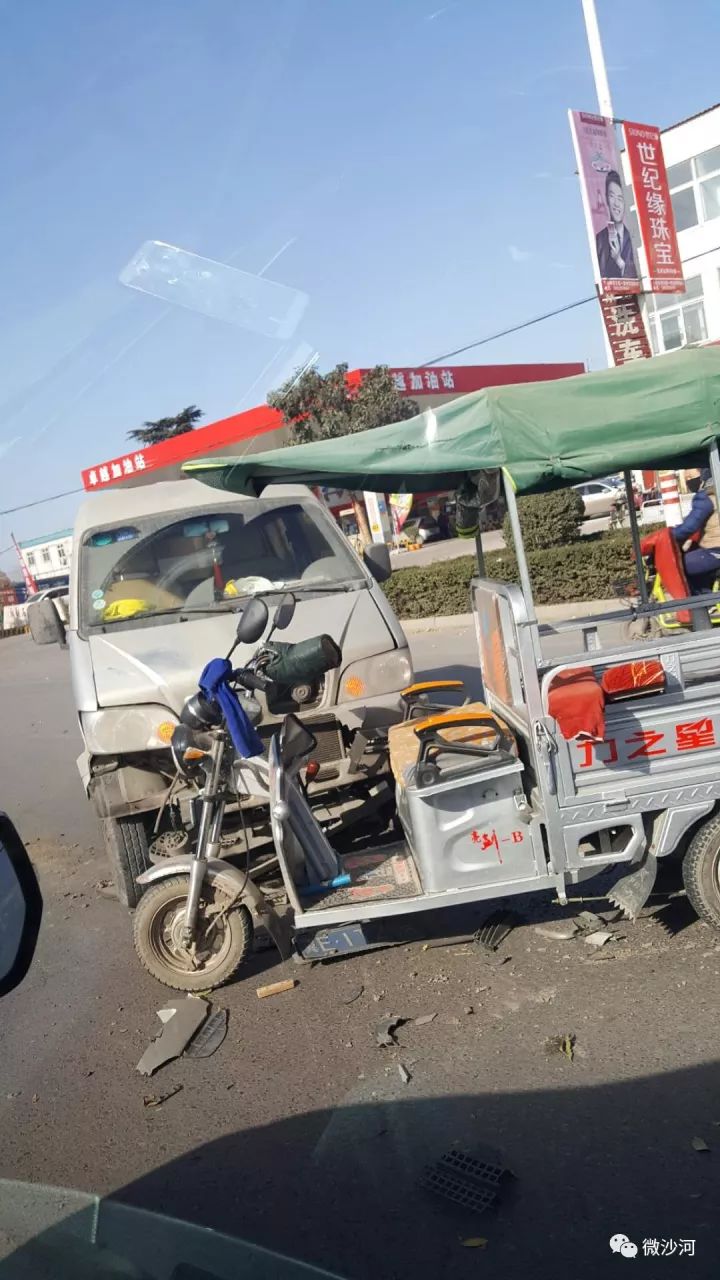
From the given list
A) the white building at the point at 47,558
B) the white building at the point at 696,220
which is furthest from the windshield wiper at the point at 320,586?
the white building at the point at 47,558

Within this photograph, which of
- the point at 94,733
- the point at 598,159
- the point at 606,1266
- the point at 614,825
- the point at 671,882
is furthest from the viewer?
the point at 598,159

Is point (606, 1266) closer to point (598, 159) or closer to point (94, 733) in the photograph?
point (94, 733)

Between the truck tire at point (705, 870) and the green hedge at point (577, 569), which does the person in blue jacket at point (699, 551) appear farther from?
the green hedge at point (577, 569)

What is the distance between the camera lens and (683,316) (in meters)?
31.1

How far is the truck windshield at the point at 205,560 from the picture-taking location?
21.0ft

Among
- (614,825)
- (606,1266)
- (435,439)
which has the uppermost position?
(435,439)

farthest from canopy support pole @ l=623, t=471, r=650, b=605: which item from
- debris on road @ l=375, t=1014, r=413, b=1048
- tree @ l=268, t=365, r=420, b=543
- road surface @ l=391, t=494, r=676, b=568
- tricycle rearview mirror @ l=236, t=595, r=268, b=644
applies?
tree @ l=268, t=365, r=420, b=543

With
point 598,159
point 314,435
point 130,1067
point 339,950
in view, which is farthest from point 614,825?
point 314,435

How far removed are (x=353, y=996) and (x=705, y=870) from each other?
1.63m

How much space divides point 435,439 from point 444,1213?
2.92 meters

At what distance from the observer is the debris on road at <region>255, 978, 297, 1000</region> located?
459cm

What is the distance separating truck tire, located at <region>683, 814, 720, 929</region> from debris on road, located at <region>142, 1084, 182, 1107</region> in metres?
2.28

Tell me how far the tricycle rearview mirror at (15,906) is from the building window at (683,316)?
31494mm

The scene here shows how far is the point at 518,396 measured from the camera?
419 centimetres
